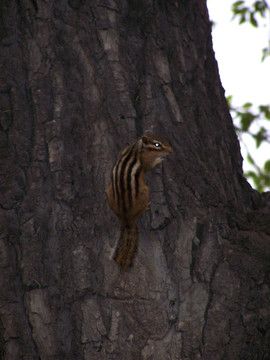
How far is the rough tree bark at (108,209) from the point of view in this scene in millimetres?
2537

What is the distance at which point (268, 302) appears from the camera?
2.61m

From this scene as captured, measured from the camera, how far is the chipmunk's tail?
8.37ft

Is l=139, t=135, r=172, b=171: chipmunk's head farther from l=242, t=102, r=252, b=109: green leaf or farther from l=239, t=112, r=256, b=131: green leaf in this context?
l=242, t=102, r=252, b=109: green leaf

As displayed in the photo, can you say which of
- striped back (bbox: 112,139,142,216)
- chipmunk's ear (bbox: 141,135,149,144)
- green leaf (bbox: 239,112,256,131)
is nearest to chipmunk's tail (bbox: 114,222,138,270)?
striped back (bbox: 112,139,142,216)

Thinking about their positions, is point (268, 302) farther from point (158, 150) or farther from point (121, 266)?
point (158, 150)

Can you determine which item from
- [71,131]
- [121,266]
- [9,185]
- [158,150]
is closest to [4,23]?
[71,131]

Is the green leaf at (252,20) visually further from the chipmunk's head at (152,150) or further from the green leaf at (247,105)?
the chipmunk's head at (152,150)

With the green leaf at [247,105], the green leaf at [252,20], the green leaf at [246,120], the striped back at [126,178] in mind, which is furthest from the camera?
the green leaf at [247,105]

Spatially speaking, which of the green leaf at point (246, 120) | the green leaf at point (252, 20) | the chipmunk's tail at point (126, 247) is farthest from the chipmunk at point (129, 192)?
the green leaf at point (252, 20)

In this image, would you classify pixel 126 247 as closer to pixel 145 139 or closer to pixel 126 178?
pixel 126 178

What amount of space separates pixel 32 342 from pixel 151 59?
1.73 meters

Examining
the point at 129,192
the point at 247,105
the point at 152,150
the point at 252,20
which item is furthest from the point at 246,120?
the point at 129,192

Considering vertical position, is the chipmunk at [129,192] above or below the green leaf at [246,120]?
below

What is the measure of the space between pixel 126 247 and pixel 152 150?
52cm
